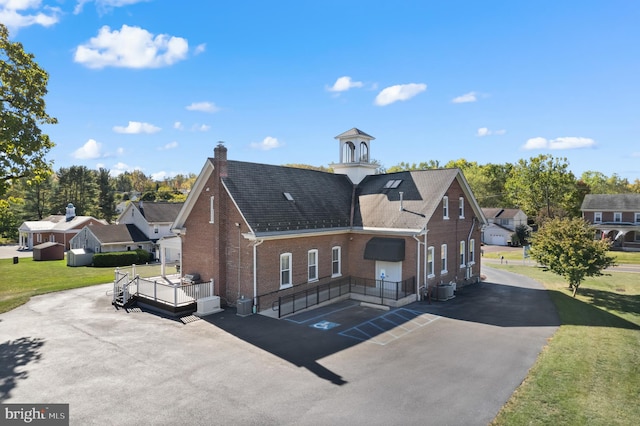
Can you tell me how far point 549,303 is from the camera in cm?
2344

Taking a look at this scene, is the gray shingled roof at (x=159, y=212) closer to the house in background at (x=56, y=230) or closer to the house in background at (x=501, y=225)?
the house in background at (x=56, y=230)

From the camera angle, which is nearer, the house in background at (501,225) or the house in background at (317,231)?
the house in background at (317,231)

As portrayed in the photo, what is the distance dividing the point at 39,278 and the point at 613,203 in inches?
3121

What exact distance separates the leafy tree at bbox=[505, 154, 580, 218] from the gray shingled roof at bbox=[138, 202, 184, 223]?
6550cm

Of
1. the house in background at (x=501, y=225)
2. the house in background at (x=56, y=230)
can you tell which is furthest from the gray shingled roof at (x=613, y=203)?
the house in background at (x=56, y=230)

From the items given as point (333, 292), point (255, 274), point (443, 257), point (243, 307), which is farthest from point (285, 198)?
point (443, 257)

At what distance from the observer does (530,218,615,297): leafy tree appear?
24.7 m

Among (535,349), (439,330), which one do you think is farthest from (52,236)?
(535,349)

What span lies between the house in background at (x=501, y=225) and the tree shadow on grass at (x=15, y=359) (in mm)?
68177

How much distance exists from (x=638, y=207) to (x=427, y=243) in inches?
2216

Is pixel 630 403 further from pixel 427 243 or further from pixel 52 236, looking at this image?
pixel 52 236

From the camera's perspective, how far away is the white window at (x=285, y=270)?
70.4 ft

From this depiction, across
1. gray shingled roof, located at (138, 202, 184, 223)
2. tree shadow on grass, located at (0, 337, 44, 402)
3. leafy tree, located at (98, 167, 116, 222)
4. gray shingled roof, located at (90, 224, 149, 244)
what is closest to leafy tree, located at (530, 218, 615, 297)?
tree shadow on grass, located at (0, 337, 44, 402)

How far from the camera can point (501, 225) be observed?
75.4 m
